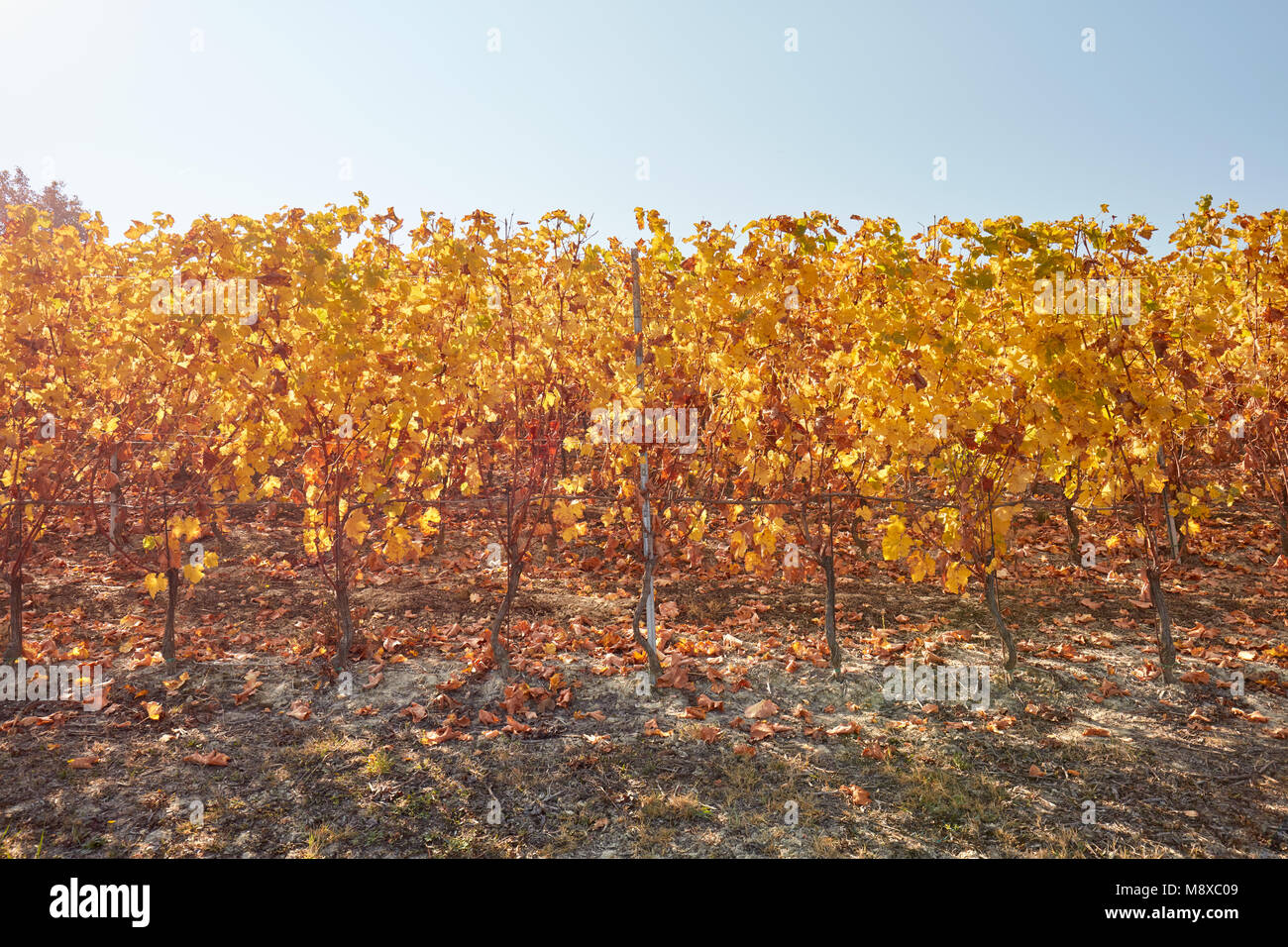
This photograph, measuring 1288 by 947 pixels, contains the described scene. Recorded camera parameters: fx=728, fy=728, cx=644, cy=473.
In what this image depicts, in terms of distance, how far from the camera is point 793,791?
12.0 ft

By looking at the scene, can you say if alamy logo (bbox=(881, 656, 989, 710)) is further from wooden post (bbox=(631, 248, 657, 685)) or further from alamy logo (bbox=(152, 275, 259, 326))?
alamy logo (bbox=(152, 275, 259, 326))

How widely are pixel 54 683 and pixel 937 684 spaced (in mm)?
6015

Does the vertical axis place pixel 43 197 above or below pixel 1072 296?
above

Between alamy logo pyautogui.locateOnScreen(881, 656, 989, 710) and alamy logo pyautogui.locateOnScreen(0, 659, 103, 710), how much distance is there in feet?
17.1

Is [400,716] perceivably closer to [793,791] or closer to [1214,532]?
A: [793,791]

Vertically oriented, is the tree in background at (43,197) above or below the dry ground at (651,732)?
above

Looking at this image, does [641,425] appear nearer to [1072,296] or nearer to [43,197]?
[1072,296]

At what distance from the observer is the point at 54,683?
16.3ft

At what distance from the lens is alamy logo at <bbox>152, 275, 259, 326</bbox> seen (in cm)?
440

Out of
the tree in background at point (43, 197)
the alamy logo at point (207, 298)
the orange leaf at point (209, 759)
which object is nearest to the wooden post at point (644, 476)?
the alamy logo at point (207, 298)

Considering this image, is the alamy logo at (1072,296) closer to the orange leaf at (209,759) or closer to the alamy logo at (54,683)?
the orange leaf at (209,759)

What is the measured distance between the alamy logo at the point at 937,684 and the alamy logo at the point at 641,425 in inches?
84.1

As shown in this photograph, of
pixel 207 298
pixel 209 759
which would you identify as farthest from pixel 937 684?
pixel 207 298

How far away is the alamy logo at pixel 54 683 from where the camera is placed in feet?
15.7
